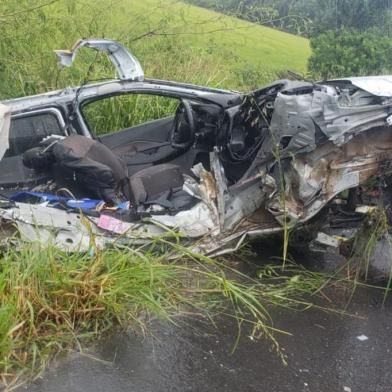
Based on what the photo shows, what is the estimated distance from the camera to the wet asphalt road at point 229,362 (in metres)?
3.27

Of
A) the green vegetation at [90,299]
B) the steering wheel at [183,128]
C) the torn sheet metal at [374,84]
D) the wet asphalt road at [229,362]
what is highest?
the torn sheet metal at [374,84]

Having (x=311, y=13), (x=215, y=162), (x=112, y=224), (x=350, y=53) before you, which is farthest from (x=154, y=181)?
(x=350, y=53)

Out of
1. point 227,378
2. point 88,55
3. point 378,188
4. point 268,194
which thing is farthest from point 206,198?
point 88,55

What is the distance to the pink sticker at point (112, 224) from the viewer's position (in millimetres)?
4312

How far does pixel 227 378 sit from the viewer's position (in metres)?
3.36

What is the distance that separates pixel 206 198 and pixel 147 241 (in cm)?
61

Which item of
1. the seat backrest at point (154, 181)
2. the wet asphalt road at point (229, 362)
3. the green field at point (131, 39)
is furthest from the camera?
the green field at point (131, 39)

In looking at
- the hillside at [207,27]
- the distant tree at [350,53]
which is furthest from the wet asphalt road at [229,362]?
the distant tree at [350,53]

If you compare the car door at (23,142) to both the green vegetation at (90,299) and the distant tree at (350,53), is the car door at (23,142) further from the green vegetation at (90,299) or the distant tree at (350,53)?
the distant tree at (350,53)

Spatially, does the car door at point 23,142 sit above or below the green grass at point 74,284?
above

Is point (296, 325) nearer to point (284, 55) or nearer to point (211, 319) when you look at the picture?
point (211, 319)

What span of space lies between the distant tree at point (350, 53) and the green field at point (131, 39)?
3.48 meters

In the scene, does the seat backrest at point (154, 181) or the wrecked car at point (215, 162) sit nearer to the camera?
the wrecked car at point (215, 162)

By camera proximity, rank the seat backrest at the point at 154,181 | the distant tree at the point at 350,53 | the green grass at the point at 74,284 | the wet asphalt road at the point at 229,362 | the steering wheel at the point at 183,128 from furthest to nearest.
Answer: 1. the distant tree at the point at 350,53
2. the steering wheel at the point at 183,128
3. the seat backrest at the point at 154,181
4. the green grass at the point at 74,284
5. the wet asphalt road at the point at 229,362
